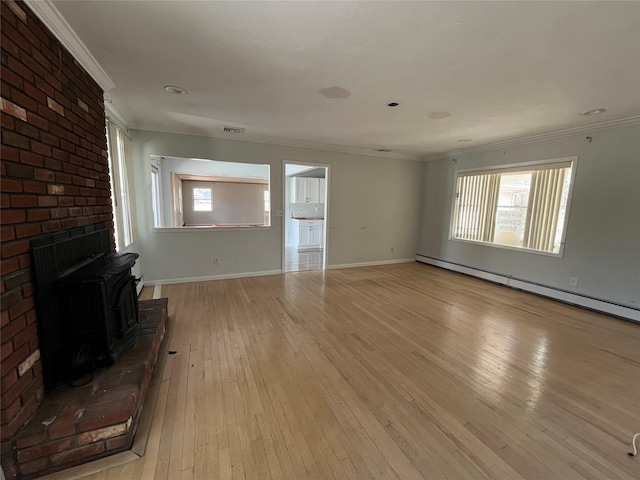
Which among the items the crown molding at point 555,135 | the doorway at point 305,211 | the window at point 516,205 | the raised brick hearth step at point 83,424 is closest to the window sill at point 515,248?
the window at point 516,205

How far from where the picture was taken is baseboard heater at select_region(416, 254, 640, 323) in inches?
129

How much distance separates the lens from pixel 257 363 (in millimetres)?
2250

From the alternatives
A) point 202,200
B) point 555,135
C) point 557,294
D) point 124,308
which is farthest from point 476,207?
point 202,200

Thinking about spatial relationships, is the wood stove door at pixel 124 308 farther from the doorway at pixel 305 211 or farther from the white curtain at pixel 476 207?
the white curtain at pixel 476 207

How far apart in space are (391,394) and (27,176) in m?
2.59

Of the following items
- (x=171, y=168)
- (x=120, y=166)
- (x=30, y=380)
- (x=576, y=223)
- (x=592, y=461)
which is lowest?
(x=592, y=461)

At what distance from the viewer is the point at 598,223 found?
138 inches

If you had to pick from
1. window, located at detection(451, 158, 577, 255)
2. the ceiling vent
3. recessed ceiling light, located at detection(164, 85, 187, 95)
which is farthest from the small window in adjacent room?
window, located at detection(451, 158, 577, 255)

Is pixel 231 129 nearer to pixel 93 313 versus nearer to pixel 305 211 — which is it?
pixel 93 313

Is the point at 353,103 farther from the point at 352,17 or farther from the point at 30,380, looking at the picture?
the point at 30,380

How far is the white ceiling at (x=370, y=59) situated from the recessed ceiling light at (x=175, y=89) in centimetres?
7

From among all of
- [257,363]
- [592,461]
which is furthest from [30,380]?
[592,461]

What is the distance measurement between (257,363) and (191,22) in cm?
251

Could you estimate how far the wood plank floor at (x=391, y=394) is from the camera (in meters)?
1.40
